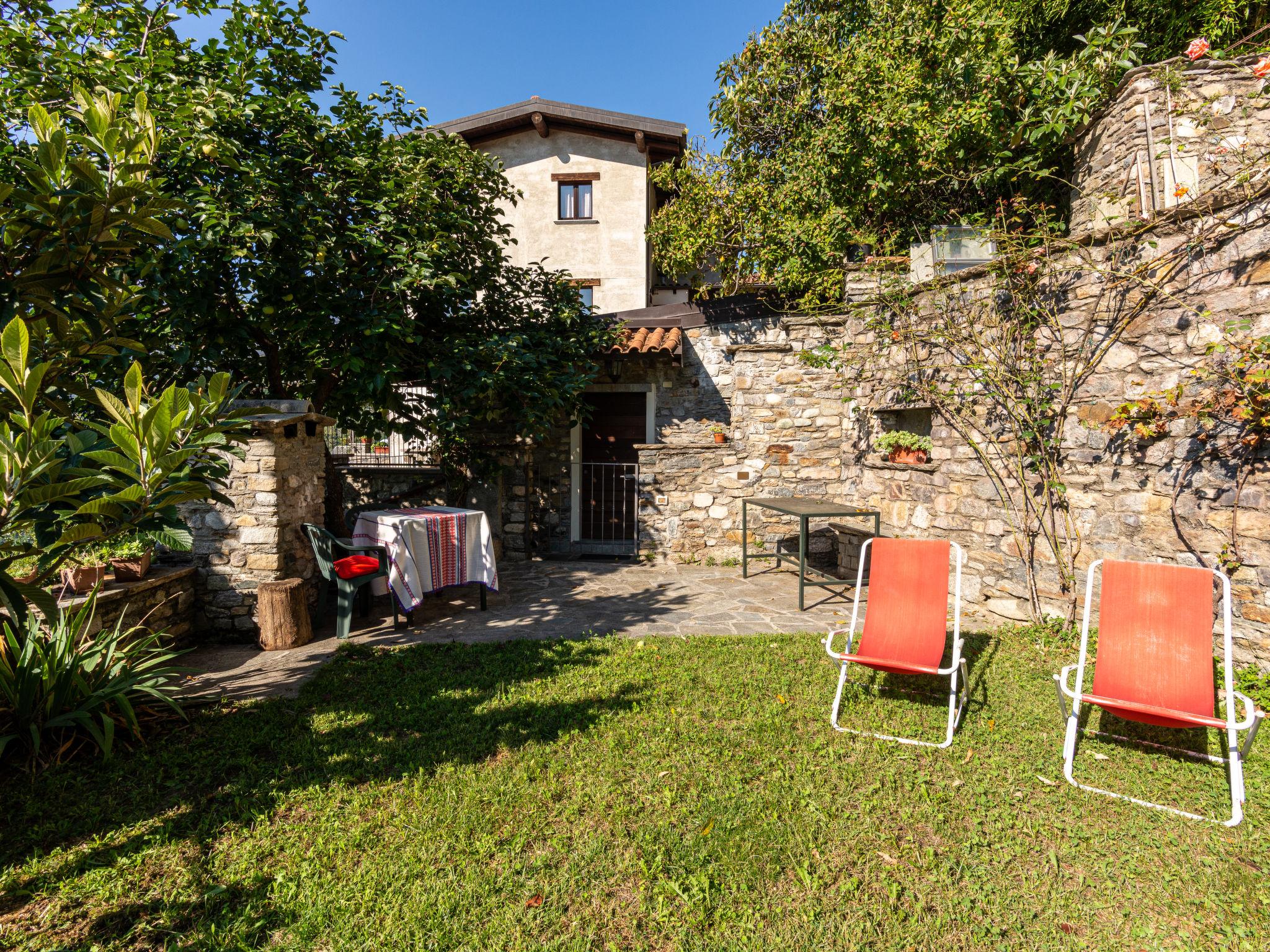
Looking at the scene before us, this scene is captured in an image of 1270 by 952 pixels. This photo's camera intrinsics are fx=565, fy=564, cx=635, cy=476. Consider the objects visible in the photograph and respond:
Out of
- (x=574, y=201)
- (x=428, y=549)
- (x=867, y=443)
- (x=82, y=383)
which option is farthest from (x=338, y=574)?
(x=574, y=201)

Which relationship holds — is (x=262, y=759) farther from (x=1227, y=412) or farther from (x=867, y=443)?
(x=867, y=443)

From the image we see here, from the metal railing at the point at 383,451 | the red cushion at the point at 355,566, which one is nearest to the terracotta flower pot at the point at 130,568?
the red cushion at the point at 355,566

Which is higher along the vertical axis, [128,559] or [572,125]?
[572,125]

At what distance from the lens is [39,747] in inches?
109

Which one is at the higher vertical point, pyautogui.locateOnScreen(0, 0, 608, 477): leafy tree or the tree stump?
pyautogui.locateOnScreen(0, 0, 608, 477): leafy tree

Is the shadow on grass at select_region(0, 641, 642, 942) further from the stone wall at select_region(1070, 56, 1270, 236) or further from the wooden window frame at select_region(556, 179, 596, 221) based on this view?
the wooden window frame at select_region(556, 179, 596, 221)

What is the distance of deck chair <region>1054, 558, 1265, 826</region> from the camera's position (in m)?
2.71

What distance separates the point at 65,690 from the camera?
290cm

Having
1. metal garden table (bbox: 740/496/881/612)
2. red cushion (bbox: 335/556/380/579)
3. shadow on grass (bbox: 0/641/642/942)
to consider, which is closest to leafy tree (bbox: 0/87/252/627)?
shadow on grass (bbox: 0/641/642/942)

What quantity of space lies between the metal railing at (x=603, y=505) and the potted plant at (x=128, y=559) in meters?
5.58

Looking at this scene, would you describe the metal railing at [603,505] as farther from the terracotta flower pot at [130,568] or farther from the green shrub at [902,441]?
the terracotta flower pot at [130,568]

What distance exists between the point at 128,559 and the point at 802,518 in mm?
5548

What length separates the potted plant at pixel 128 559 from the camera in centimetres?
404

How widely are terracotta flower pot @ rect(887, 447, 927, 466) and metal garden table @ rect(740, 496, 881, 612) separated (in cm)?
62
